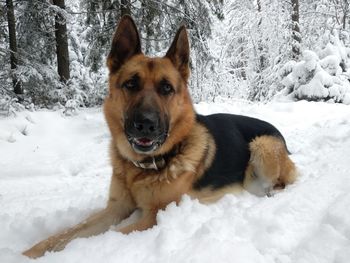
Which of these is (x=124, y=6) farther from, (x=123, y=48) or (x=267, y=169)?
(x=267, y=169)

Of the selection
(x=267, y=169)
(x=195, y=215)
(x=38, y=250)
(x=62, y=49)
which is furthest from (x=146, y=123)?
(x=62, y=49)

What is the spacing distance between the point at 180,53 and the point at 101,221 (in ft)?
5.84

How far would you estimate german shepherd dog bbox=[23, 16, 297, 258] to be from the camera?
316cm

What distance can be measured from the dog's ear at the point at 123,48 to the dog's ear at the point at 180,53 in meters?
0.33

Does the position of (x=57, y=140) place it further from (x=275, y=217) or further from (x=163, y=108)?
(x=275, y=217)

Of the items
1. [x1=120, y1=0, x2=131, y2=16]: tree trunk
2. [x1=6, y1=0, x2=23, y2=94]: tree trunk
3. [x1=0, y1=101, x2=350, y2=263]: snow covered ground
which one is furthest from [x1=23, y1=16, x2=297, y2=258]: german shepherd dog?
[x1=6, y1=0, x2=23, y2=94]: tree trunk

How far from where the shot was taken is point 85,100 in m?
10.8

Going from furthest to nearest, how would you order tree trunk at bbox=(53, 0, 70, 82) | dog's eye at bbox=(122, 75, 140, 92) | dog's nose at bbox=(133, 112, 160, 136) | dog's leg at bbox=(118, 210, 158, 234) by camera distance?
1. tree trunk at bbox=(53, 0, 70, 82)
2. dog's eye at bbox=(122, 75, 140, 92)
3. dog's leg at bbox=(118, 210, 158, 234)
4. dog's nose at bbox=(133, 112, 160, 136)

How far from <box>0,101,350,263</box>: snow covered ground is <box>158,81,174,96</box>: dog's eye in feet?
3.27

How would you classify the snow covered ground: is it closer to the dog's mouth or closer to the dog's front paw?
the dog's front paw

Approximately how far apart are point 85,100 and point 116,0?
307 cm

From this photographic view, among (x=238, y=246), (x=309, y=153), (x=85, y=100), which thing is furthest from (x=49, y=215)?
(x=85, y=100)

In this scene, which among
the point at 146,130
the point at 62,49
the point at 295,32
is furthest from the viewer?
the point at 295,32

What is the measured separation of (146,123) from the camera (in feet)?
9.78
